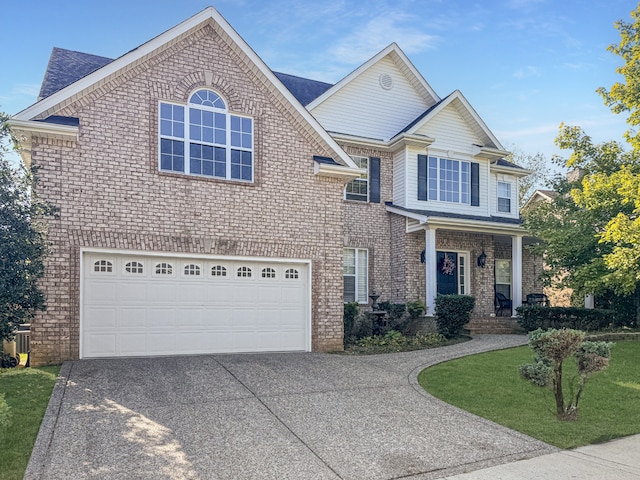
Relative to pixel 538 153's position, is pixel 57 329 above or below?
below

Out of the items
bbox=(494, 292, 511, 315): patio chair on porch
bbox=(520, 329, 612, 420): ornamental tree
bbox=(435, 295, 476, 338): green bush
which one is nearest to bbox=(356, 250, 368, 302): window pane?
bbox=(435, 295, 476, 338): green bush

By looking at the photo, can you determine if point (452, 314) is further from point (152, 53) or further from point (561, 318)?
point (152, 53)

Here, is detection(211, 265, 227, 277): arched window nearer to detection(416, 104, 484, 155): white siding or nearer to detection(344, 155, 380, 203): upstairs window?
detection(344, 155, 380, 203): upstairs window

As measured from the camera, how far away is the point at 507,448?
20.7 feet

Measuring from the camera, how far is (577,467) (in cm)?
571

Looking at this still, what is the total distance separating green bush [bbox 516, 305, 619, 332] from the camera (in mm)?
16484

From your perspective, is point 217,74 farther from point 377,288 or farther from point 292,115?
point 377,288

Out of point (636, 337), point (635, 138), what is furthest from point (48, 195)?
point (636, 337)

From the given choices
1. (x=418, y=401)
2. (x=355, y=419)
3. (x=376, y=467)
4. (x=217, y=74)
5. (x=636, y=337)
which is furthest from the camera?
(x=636, y=337)

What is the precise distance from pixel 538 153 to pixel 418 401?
34.7m

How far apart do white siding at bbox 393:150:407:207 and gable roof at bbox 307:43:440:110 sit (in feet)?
9.87

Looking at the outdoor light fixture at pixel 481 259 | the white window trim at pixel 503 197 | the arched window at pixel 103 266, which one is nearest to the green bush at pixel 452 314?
the outdoor light fixture at pixel 481 259

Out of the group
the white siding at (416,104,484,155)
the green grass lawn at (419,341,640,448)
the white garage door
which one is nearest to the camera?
the green grass lawn at (419,341,640,448)

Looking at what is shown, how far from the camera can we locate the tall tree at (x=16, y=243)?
7906 mm
